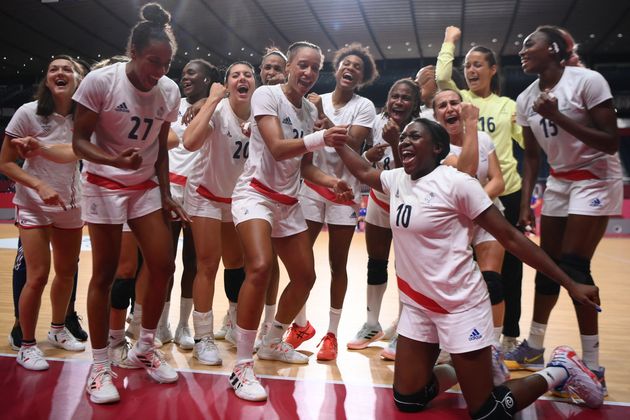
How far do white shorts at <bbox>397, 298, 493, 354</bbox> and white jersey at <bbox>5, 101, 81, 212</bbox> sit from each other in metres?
2.26

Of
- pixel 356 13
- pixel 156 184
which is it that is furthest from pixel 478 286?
pixel 356 13

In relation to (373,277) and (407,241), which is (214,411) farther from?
(373,277)

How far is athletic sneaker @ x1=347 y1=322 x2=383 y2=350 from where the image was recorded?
384cm

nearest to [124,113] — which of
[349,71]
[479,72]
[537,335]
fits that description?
[349,71]

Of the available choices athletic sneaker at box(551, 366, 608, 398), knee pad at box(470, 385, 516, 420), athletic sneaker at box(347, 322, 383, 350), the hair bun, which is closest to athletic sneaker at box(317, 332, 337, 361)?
athletic sneaker at box(347, 322, 383, 350)

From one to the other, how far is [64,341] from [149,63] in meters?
1.97

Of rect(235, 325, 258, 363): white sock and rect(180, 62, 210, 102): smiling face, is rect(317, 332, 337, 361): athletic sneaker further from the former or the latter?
rect(180, 62, 210, 102): smiling face

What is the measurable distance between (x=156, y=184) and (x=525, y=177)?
2206mm

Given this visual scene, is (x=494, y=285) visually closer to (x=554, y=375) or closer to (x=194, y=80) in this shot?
(x=554, y=375)

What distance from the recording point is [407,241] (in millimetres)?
2672

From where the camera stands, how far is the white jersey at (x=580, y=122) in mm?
2992

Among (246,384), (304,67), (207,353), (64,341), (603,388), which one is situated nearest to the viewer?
(246,384)

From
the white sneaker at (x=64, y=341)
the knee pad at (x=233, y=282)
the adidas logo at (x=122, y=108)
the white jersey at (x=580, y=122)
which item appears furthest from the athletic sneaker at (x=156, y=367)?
the white jersey at (x=580, y=122)

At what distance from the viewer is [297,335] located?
386 centimetres
